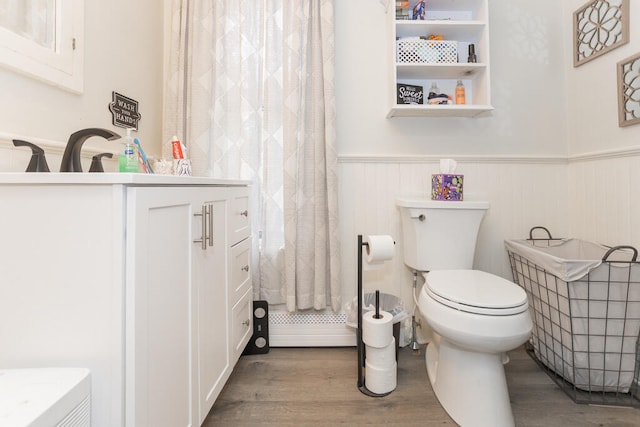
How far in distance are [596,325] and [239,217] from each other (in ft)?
5.10

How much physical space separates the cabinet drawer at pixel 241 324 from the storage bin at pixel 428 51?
1506 millimetres

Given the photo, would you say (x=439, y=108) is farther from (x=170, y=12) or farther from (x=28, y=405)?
(x=28, y=405)

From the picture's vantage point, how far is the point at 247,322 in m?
1.55

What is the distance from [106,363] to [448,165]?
5.36 feet

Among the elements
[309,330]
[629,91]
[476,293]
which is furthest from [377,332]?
[629,91]

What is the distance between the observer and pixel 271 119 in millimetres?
1714

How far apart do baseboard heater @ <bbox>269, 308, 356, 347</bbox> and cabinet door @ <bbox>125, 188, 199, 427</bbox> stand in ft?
2.79

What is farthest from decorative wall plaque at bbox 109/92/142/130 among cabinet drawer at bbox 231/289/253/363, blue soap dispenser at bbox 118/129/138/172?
cabinet drawer at bbox 231/289/253/363

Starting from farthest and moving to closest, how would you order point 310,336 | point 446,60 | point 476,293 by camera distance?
point 310,336 < point 446,60 < point 476,293

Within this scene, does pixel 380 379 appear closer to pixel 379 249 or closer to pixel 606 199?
pixel 379 249

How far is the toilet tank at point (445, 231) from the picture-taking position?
61.4 inches

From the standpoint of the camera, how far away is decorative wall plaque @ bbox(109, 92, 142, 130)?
1389 mm

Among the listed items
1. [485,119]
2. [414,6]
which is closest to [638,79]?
[485,119]

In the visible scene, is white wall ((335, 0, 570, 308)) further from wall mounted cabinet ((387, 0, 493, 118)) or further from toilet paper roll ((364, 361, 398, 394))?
toilet paper roll ((364, 361, 398, 394))
